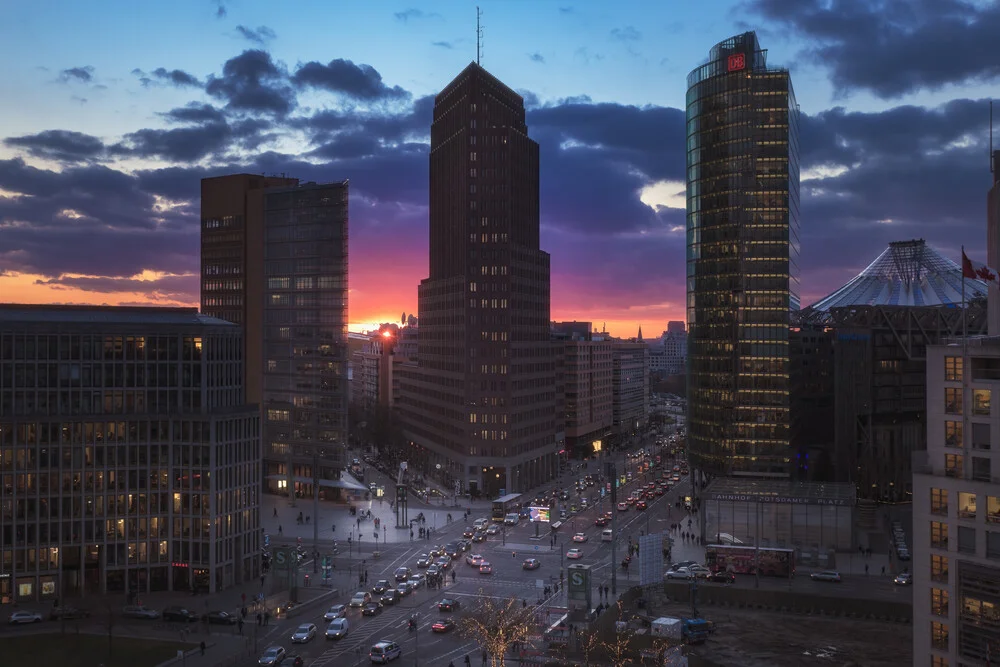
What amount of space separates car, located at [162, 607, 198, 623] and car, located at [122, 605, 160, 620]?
1163 mm

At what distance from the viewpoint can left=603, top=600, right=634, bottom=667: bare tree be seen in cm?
6131

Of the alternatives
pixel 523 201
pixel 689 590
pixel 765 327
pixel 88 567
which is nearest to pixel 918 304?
pixel 765 327

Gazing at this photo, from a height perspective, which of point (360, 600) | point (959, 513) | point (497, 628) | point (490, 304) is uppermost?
point (490, 304)

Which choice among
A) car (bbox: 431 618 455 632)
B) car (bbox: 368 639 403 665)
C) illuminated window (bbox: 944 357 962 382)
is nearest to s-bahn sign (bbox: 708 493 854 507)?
car (bbox: 431 618 455 632)

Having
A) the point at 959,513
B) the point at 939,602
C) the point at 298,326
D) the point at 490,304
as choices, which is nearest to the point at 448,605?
the point at 939,602

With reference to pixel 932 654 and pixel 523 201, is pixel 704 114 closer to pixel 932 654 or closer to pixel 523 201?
pixel 523 201

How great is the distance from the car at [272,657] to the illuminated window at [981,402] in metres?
51.3

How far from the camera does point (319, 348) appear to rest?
497ft

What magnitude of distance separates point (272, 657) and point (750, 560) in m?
52.8

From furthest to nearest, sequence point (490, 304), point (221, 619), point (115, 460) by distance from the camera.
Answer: point (490, 304) < point (115, 460) < point (221, 619)

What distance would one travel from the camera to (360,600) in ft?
275

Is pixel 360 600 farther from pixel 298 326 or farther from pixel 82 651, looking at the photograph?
pixel 298 326

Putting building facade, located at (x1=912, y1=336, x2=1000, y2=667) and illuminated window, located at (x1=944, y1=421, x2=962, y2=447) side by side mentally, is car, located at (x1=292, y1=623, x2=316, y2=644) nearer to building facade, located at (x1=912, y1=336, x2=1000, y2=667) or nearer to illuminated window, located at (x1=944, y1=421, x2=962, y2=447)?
building facade, located at (x1=912, y1=336, x2=1000, y2=667)

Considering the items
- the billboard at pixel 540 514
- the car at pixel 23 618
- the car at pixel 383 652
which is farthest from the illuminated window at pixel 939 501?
the car at pixel 23 618
